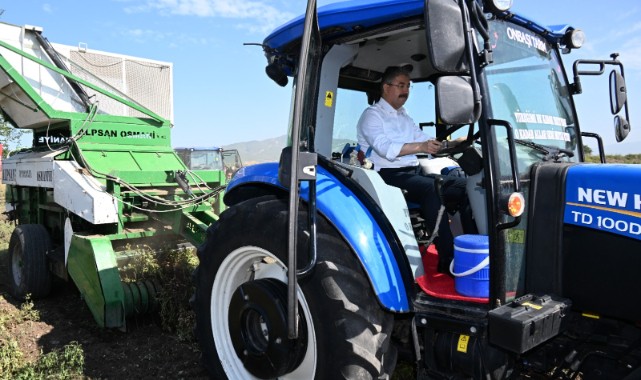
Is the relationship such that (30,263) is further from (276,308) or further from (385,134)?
(385,134)

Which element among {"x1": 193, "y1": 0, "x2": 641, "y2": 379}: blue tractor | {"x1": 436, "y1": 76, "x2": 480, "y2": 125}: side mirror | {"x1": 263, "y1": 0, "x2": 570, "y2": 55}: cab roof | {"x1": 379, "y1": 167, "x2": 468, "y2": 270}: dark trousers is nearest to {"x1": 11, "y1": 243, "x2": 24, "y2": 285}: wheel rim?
{"x1": 193, "y1": 0, "x2": 641, "y2": 379}: blue tractor

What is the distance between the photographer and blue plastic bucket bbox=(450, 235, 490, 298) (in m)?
2.26

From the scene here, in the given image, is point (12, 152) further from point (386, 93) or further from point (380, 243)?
point (380, 243)

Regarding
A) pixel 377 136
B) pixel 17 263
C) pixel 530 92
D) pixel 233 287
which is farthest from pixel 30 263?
pixel 530 92

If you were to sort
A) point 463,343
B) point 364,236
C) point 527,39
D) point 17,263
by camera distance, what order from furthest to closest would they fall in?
point 17,263 → point 527,39 → point 364,236 → point 463,343

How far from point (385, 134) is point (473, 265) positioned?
3.44 feet

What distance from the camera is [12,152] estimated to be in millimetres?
7629

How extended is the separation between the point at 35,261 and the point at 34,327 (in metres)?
1.11

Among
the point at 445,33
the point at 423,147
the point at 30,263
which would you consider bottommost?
the point at 30,263

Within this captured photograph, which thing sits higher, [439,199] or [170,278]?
[439,199]

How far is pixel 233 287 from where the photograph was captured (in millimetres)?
3041

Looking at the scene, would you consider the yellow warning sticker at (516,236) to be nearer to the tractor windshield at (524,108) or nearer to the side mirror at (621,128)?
the tractor windshield at (524,108)

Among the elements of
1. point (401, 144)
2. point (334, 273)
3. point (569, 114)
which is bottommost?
point (334, 273)

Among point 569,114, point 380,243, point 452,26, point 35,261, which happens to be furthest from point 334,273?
point 35,261
